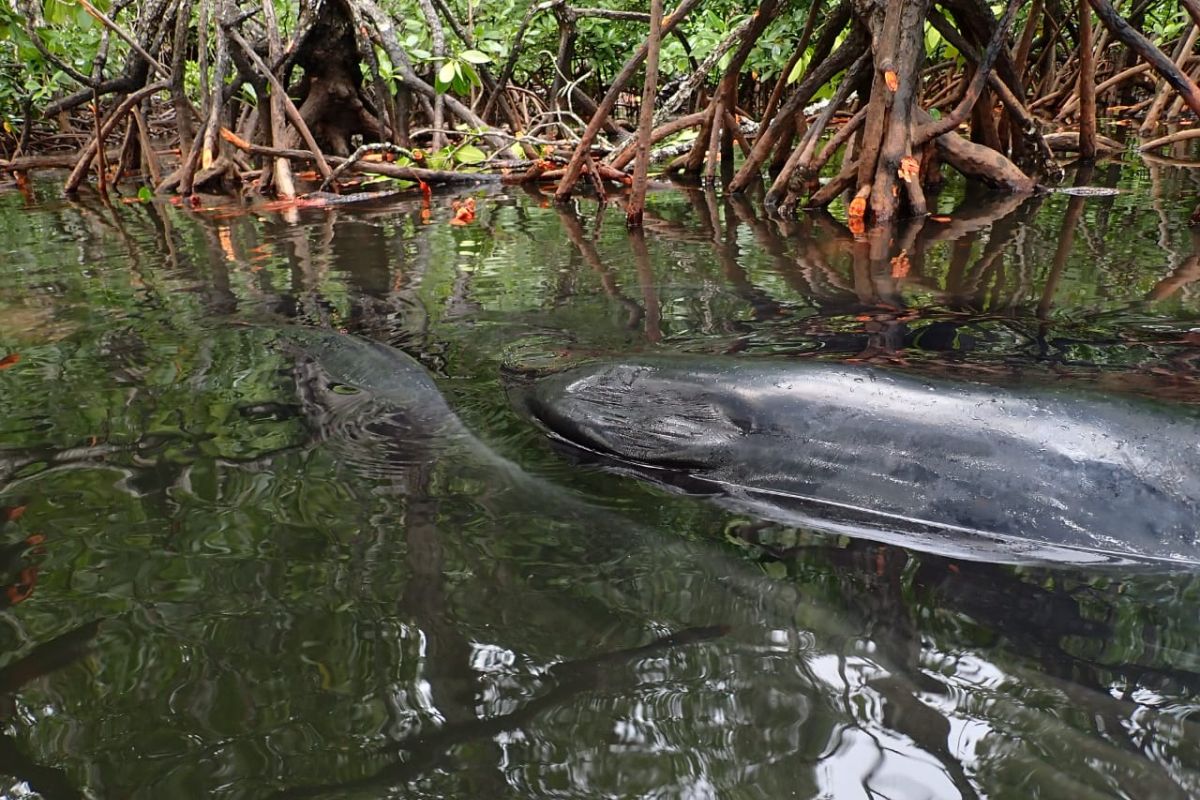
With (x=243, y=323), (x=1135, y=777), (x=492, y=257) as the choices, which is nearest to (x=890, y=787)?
(x=1135, y=777)

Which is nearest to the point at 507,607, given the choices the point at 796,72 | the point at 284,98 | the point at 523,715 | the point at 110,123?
the point at 523,715

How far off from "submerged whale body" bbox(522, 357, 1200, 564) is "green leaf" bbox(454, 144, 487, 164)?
547 centimetres

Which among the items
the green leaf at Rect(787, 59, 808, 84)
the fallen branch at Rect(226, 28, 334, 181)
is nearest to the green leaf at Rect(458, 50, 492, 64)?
the fallen branch at Rect(226, 28, 334, 181)

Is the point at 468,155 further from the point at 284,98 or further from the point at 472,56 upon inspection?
the point at 284,98

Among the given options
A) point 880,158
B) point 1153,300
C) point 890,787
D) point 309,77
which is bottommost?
point 890,787

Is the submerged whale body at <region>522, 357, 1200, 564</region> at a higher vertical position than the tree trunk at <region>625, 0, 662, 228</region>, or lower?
lower

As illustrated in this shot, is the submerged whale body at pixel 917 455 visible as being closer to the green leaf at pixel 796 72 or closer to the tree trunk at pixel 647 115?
the tree trunk at pixel 647 115

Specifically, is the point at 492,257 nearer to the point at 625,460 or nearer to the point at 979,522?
the point at 625,460

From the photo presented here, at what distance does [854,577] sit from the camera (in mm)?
1434

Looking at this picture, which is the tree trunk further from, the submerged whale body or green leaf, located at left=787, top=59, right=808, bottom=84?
the submerged whale body

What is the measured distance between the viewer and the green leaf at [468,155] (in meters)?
7.08

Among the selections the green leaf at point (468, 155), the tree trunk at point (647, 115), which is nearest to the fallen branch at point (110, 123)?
the green leaf at point (468, 155)

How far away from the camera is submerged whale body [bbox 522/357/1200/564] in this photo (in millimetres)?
1509

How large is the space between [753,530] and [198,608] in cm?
89
